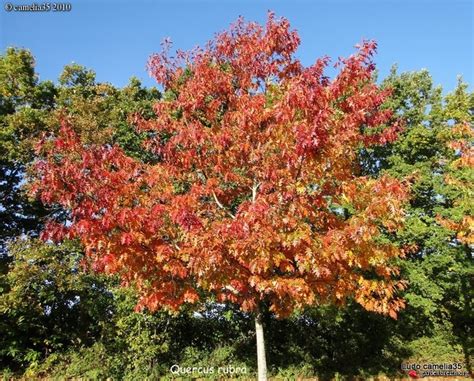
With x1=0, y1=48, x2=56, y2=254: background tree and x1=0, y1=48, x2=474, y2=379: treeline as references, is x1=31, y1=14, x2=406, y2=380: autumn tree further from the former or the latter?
x1=0, y1=48, x2=56, y2=254: background tree

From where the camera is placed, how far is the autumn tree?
603 centimetres

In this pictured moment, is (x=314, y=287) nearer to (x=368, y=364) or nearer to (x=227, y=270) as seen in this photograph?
(x=227, y=270)

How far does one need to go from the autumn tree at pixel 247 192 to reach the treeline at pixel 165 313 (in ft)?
17.9

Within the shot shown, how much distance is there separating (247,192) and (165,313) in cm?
664

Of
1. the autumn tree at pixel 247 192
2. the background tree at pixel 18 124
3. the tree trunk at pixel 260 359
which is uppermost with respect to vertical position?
the background tree at pixel 18 124

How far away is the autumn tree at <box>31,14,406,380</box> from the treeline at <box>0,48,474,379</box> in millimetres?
5464

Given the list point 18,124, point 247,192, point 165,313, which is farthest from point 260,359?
point 18,124

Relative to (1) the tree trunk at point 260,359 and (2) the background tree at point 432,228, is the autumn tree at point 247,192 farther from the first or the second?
(2) the background tree at point 432,228

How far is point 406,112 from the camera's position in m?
18.0

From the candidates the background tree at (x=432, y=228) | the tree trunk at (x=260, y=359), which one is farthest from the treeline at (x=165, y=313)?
the tree trunk at (x=260, y=359)

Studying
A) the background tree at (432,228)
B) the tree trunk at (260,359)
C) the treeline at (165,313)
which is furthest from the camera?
the background tree at (432,228)

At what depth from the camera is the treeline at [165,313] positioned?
13.3 meters

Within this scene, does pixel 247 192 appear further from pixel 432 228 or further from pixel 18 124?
pixel 18 124

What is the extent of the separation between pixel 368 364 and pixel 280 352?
2.94 meters
